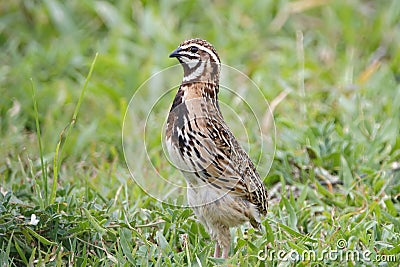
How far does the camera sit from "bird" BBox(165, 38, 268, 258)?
12.9 ft

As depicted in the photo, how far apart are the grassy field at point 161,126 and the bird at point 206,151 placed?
26cm

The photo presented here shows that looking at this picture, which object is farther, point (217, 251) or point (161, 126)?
point (161, 126)

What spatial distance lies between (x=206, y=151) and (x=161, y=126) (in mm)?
2249

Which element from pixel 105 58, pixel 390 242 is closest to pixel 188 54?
pixel 390 242

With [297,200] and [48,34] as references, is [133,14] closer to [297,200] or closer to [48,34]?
[48,34]

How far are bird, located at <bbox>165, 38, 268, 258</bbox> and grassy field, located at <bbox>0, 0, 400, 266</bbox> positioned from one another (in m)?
0.26

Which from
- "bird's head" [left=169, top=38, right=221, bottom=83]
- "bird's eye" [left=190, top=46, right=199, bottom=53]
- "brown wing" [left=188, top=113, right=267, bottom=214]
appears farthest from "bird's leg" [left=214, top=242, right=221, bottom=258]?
"bird's eye" [left=190, top=46, right=199, bottom=53]

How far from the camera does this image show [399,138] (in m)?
5.59

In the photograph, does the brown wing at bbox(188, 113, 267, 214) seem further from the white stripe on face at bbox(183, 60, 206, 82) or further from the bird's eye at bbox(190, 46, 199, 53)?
the bird's eye at bbox(190, 46, 199, 53)

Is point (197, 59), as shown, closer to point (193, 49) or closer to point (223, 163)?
point (193, 49)

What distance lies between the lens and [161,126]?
616 cm

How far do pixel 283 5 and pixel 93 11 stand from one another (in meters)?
2.07

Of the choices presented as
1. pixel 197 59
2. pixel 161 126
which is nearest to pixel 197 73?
pixel 197 59

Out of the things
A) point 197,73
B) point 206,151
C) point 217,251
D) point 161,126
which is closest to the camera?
point 206,151
